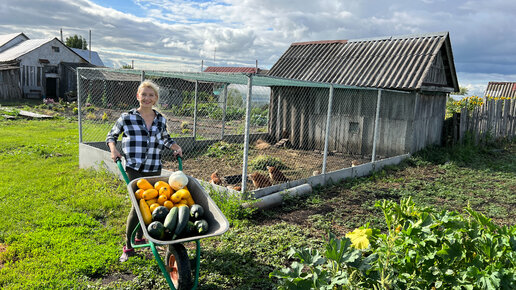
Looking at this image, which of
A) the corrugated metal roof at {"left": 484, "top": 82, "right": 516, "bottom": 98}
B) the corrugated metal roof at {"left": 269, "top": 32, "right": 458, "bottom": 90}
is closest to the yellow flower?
the corrugated metal roof at {"left": 269, "top": 32, "right": 458, "bottom": 90}

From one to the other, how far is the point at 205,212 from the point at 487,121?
41.6 feet

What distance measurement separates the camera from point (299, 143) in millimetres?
11945

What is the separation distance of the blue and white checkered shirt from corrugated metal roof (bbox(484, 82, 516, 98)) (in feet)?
115

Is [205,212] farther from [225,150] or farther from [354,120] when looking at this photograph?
[354,120]

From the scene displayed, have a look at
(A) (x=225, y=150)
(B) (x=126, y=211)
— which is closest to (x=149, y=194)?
(B) (x=126, y=211)

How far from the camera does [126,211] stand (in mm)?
5199

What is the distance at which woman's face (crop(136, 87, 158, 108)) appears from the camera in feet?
12.1

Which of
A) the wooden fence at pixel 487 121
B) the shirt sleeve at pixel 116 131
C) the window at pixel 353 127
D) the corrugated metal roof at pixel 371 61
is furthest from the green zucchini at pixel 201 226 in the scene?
the wooden fence at pixel 487 121

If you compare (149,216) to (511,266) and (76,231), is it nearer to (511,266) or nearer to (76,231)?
(76,231)

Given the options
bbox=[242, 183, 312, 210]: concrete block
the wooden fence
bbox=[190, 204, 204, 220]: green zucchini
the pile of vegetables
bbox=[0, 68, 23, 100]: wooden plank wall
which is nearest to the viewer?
the pile of vegetables

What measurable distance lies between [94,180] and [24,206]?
1469 millimetres

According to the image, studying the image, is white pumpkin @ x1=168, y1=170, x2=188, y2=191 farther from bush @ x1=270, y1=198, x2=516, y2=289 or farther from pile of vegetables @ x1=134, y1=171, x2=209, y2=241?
bush @ x1=270, y1=198, x2=516, y2=289

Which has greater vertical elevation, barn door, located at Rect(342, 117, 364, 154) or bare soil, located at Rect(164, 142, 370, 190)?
barn door, located at Rect(342, 117, 364, 154)

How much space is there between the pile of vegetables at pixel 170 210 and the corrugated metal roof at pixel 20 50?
2537 centimetres
